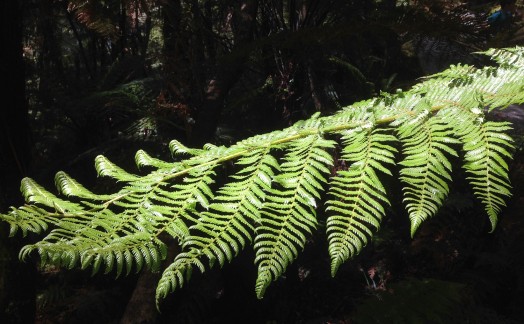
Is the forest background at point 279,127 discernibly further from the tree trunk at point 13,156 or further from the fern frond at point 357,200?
the fern frond at point 357,200

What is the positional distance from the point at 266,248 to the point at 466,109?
674 millimetres

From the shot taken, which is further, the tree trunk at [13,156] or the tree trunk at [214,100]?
the tree trunk at [214,100]

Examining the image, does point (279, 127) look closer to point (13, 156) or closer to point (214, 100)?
point (214, 100)

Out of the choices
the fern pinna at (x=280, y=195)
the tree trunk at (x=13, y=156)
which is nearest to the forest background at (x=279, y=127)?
the tree trunk at (x=13, y=156)

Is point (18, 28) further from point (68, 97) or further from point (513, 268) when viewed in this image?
point (513, 268)

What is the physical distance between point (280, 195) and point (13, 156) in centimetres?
234

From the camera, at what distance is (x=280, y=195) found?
868 mm

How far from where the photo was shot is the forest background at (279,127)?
99.7 inches

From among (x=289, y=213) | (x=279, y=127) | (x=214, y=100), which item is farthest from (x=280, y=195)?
(x=279, y=127)

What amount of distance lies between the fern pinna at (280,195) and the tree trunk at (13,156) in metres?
1.71

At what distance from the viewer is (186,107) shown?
3.44 meters

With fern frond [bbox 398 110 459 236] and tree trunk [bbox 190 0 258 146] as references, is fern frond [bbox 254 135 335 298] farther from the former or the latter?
tree trunk [bbox 190 0 258 146]

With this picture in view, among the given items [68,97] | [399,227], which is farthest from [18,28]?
[399,227]

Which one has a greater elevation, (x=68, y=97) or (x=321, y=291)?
(x=68, y=97)
